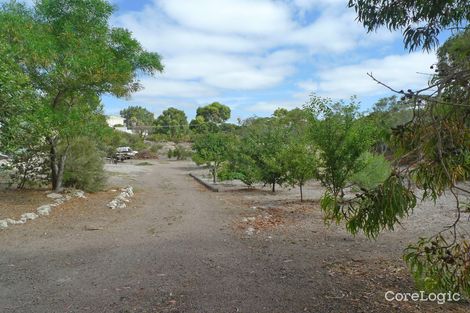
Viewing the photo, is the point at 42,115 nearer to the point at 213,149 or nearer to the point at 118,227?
the point at 118,227

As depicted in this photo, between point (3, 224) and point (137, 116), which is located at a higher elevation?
point (137, 116)

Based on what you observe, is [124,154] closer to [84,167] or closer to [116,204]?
[84,167]

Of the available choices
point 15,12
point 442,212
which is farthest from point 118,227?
point 442,212

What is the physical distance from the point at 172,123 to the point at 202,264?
70455 millimetres

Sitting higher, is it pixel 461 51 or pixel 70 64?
pixel 70 64

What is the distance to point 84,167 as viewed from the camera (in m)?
14.3

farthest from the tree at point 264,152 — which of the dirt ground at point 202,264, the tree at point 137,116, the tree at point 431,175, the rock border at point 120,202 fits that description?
the tree at point 137,116

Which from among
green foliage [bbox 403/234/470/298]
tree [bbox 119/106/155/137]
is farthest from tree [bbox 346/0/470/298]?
tree [bbox 119/106/155/137]

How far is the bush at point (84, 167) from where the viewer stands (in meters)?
14.0

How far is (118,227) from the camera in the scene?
28.7 ft

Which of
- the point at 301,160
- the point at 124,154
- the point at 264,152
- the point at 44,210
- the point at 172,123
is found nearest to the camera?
the point at 44,210

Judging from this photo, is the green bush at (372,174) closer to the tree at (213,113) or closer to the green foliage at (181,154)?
the green foliage at (181,154)

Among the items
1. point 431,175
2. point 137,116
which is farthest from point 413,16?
point 137,116

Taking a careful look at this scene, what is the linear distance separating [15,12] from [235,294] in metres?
10.2
